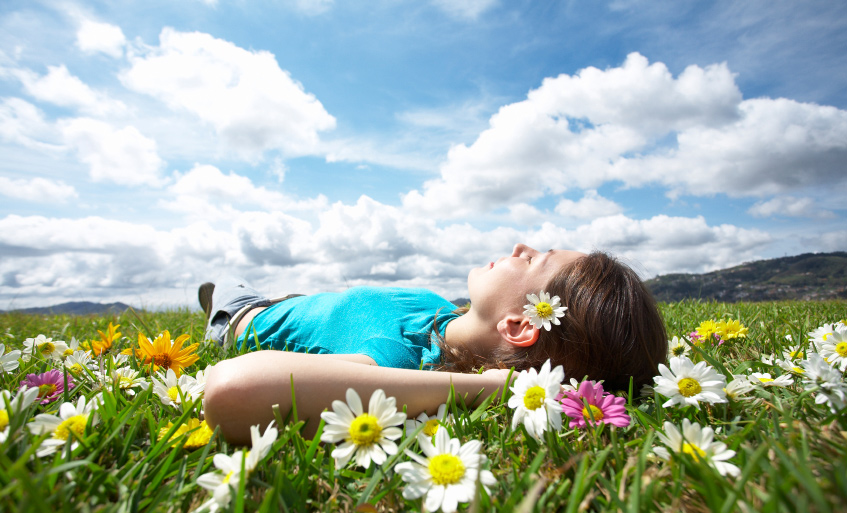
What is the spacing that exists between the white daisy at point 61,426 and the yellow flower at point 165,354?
0.70 metres

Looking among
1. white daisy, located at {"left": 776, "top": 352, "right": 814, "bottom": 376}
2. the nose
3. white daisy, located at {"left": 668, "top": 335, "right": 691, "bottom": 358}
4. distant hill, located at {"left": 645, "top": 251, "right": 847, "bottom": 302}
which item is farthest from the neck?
distant hill, located at {"left": 645, "top": 251, "right": 847, "bottom": 302}

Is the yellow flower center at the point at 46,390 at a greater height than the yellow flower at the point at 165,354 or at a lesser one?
lesser

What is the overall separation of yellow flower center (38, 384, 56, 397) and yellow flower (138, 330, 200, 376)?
1.18 feet

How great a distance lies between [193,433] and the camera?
1447 millimetres

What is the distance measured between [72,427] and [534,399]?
1.51 metres

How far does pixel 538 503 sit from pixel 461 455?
24 cm

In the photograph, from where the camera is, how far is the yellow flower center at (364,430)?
4.19ft

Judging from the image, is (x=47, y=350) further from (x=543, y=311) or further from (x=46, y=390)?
(x=543, y=311)

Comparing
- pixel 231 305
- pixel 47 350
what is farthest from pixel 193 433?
pixel 231 305

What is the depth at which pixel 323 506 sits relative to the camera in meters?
1.16

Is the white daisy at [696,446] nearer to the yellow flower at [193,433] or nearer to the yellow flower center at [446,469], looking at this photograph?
the yellow flower center at [446,469]

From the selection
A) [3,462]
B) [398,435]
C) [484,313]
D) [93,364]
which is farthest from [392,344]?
[3,462]

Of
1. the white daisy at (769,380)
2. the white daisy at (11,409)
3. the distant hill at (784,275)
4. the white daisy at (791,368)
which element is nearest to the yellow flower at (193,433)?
the white daisy at (11,409)

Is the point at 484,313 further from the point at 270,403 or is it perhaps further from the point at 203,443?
the point at 203,443
